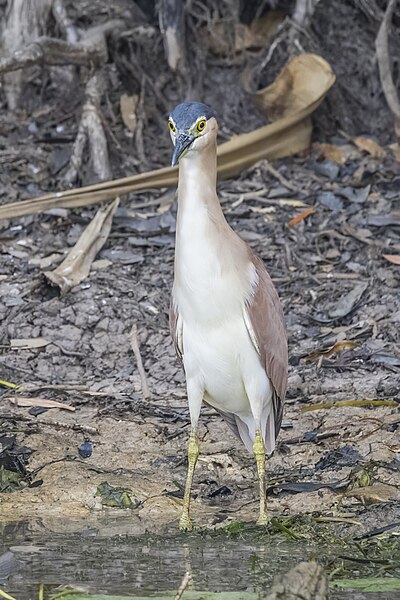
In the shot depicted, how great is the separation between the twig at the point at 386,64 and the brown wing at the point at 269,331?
180 inches

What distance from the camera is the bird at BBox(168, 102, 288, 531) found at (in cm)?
556

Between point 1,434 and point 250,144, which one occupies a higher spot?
point 250,144

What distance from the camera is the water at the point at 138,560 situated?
15.4 ft

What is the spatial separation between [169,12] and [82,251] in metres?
2.65

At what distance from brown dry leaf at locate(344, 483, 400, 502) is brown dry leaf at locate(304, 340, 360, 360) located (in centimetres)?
187

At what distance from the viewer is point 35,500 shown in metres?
5.94

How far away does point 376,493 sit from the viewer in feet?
18.7

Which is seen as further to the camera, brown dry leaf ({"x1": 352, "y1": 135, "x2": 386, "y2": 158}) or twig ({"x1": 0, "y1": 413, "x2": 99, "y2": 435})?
brown dry leaf ({"x1": 352, "y1": 135, "x2": 386, "y2": 158})

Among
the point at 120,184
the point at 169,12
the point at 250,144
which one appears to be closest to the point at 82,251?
the point at 120,184

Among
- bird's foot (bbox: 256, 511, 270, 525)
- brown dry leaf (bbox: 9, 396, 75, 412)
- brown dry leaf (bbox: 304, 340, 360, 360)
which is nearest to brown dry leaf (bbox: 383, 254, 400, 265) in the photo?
brown dry leaf (bbox: 304, 340, 360, 360)

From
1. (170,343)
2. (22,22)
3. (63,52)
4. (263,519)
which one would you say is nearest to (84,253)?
(170,343)

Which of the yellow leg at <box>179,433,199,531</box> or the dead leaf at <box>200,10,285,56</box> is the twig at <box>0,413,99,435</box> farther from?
the dead leaf at <box>200,10,285,56</box>

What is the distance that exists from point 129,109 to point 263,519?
5768 millimetres

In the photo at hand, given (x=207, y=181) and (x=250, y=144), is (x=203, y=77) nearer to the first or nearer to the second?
(x=250, y=144)
